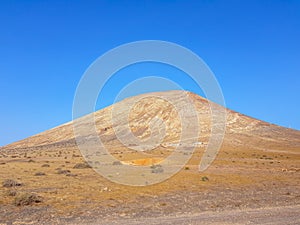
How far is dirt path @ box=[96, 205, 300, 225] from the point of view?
12.5 meters

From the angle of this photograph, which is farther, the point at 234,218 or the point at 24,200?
the point at 24,200

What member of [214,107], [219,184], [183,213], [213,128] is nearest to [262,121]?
[214,107]

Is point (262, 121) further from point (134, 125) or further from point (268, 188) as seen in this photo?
point (268, 188)

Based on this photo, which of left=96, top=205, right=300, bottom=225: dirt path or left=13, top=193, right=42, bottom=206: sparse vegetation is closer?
left=96, top=205, right=300, bottom=225: dirt path

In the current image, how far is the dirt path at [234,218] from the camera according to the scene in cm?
1248

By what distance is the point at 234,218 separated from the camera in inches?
522

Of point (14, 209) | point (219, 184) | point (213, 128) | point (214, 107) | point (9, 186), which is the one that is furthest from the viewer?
point (214, 107)

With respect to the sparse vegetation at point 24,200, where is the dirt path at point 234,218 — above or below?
below

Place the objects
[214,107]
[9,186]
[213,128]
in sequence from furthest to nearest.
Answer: [214,107] → [213,128] → [9,186]

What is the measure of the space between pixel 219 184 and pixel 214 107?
108m

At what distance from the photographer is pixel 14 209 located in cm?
1589

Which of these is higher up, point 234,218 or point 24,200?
point 24,200

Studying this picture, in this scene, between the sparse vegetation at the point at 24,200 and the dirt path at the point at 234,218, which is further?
the sparse vegetation at the point at 24,200

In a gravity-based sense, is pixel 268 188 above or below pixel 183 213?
above
